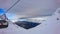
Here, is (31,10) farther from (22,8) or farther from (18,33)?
(18,33)

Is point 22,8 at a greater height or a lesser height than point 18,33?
greater

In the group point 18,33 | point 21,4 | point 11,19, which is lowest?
point 18,33

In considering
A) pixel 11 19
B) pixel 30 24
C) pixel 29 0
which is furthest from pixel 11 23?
pixel 29 0

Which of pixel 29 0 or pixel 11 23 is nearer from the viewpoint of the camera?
pixel 11 23

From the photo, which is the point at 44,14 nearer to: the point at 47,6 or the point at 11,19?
the point at 47,6

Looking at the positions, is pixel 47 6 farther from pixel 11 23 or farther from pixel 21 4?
pixel 11 23

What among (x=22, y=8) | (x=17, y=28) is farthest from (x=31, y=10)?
(x=17, y=28)

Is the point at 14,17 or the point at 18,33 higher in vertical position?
the point at 14,17
